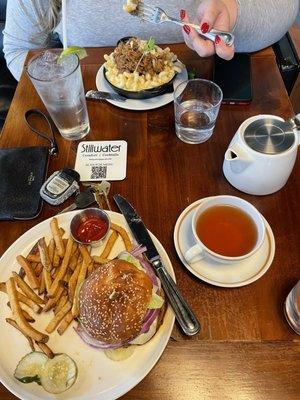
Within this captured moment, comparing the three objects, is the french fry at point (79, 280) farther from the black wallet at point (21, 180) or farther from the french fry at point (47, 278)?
the black wallet at point (21, 180)

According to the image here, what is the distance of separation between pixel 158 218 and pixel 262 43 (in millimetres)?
990

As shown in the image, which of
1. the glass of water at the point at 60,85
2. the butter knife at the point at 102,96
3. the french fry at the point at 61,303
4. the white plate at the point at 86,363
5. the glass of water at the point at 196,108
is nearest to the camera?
the white plate at the point at 86,363

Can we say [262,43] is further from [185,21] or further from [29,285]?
[29,285]

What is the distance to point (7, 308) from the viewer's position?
2.93ft

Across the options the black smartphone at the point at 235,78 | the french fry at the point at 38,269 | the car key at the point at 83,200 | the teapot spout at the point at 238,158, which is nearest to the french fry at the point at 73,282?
the french fry at the point at 38,269

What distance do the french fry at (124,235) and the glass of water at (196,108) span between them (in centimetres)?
45

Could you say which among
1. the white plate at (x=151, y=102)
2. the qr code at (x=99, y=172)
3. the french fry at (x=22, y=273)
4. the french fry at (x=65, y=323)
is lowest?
the french fry at (x=65, y=323)

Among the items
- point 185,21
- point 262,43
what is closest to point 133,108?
point 185,21

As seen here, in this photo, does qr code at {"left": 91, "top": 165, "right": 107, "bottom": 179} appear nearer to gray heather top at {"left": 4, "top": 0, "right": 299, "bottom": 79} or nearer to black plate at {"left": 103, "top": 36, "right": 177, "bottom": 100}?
black plate at {"left": 103, "top": 36, "right": 177, "bottom": 100}

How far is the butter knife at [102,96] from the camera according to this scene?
4.40 ft

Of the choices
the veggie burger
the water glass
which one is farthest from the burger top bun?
the water glass

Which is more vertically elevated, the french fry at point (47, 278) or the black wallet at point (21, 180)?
the black wallet at point (21, 180)

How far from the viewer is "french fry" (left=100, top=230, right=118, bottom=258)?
3.16 ft

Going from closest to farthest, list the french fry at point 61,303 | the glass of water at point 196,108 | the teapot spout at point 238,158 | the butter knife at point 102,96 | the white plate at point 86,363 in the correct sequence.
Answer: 1. the white plate at point 86,363
2. the french fry at point 61,303
3. the teapot spout at point 238,158
4. the glass of water at point 196,108
5. the butter knife at point 102,96
